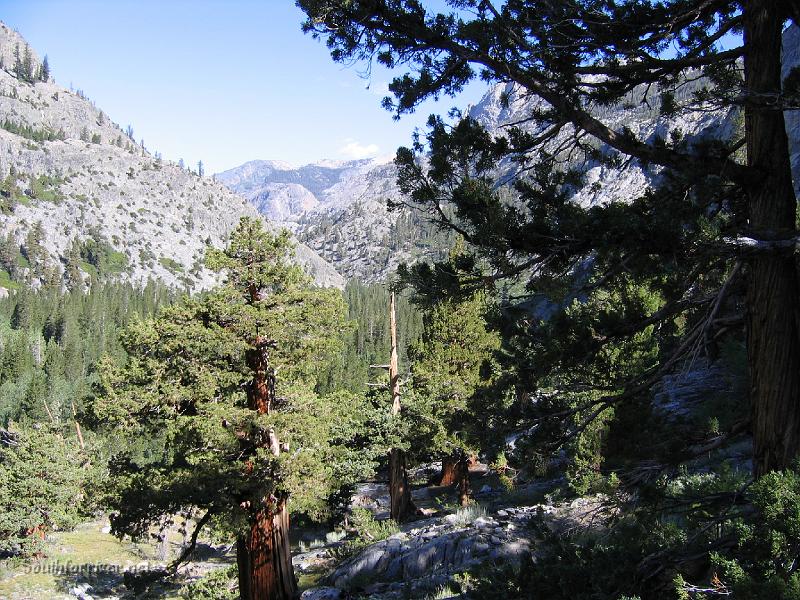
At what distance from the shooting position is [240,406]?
12680 mm

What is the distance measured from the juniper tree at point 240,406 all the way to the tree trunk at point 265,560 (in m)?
0.02

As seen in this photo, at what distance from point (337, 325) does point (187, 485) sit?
4509mm

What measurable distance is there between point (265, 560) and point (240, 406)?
3358mm

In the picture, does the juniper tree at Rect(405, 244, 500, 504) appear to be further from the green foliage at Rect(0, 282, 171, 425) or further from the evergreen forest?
the green foliage at Rect(0, 282, 171, 425)

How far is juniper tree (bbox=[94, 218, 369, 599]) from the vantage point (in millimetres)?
11250

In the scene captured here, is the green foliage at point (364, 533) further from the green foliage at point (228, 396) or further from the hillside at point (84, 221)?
the hillside at point (84, 221)

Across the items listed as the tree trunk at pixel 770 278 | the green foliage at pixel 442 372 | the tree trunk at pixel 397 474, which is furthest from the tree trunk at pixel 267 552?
the tree trunk at pixel 397 474

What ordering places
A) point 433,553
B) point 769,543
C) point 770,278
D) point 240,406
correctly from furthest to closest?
point 433,553
point 240,406
point 770,278
point 769,543

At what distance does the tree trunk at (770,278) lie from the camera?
14.0ft

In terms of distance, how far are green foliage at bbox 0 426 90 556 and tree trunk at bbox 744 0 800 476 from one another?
30246 mm

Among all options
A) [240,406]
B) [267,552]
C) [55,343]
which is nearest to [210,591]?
[267,552]

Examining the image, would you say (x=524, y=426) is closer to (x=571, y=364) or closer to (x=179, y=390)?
(x=571, y=364)

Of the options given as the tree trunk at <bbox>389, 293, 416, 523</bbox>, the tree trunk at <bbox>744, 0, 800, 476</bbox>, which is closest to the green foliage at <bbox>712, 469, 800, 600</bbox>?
the tree trunk at <bbox>744, 0, 800, 476</bbox>

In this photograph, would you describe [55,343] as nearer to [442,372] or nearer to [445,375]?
[442,372]
